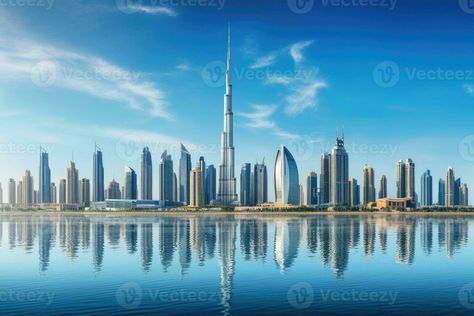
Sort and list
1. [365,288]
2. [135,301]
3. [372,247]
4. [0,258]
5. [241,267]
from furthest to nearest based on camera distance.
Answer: [372,247] < [0,258] < [241,267] < [365,288] < [135,301]

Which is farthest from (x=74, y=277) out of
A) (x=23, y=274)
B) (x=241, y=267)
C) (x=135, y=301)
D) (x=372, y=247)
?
(x=372, y=247)

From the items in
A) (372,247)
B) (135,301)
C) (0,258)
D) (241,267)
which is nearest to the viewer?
(135,301)

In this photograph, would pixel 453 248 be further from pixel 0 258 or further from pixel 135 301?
pixel 0 258

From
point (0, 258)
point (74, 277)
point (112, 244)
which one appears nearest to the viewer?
point (74, 277)

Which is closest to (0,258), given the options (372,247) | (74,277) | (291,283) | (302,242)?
(74,277)

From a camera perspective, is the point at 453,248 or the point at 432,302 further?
the point at 453,248

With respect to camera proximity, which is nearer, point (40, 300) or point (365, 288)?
point (40, 300)

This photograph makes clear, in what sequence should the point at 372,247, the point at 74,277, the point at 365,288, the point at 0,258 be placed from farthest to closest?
the point at 372,247, the point at 0,258, the point at 74,277, the point at 365,288

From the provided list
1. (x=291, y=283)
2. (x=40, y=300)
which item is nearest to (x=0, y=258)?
(x=40, y=300)

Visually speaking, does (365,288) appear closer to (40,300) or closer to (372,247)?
(40,300)
